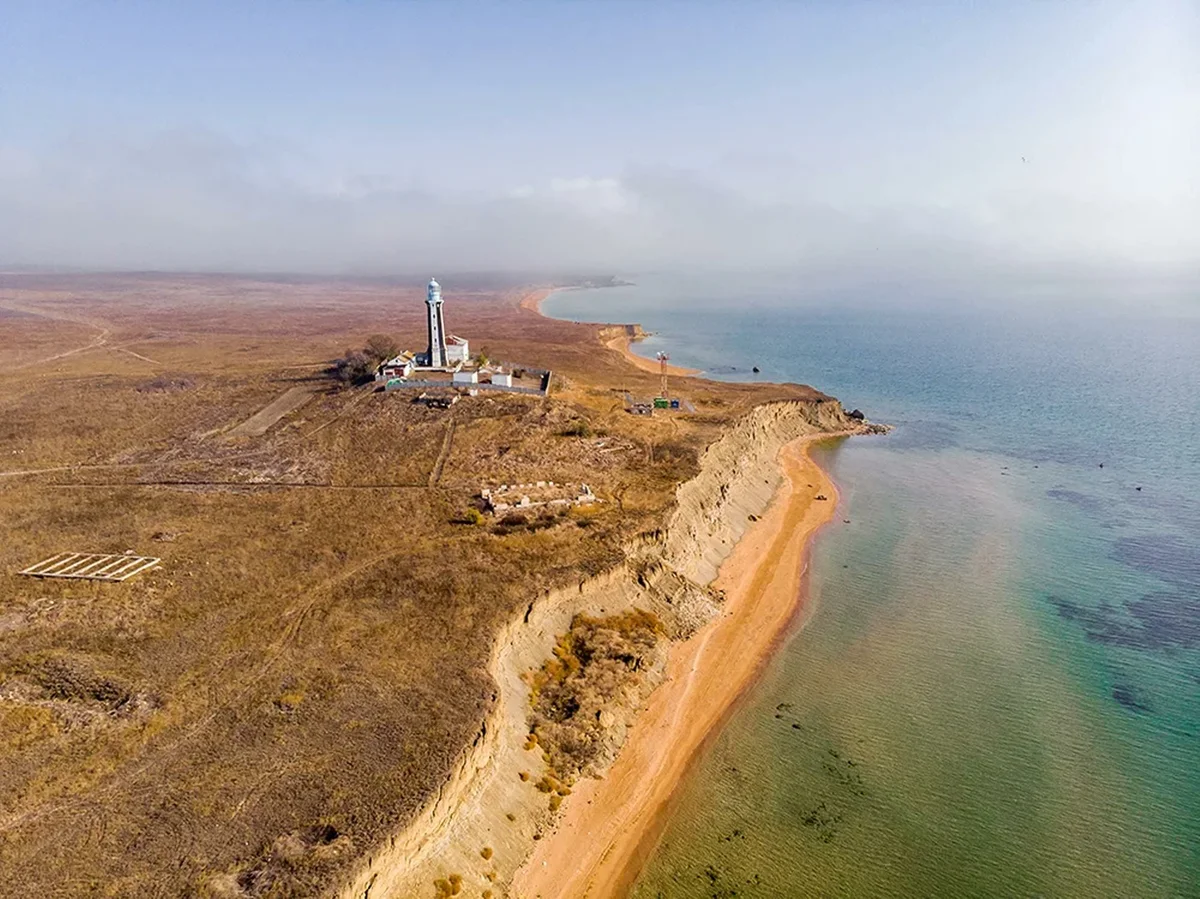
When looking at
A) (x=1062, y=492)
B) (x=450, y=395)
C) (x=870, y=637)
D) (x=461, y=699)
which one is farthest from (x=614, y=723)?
(x=1062, y=492)

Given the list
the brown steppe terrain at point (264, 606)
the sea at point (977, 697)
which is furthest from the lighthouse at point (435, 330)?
the sea at point (977, 697)

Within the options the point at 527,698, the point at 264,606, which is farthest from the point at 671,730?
the point at 264,606

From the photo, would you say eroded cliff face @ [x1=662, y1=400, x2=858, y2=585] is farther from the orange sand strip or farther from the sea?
the orange sand strip

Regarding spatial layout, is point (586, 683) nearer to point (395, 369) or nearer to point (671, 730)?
point (671, 730)

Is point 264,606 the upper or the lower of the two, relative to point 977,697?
upper

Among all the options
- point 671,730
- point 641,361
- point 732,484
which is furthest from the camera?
point 641,361

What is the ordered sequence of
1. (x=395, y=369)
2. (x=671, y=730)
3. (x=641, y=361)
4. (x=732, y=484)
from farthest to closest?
(x=641, y=361)
(x=395, y=369)
(x=732, y=484)
(x=671, y=730)
